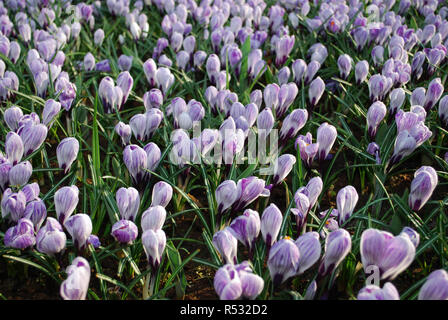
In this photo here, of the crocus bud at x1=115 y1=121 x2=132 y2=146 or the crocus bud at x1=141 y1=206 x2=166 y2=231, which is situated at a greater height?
the crocus bud at x1=141 y1=206 x2=166 y2=231

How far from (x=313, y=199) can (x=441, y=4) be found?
12.5ft

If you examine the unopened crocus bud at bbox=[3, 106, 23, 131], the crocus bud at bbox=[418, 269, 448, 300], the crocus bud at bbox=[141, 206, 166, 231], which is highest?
the crocus bud at bbox=[418, 269, 448, 300]

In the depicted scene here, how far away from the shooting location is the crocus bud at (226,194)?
1678 millimetres

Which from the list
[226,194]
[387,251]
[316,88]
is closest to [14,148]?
[226,194]

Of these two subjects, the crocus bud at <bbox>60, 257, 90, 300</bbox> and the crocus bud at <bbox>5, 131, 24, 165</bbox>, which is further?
the crocus bud at <bbox>5, 131, 24, 165</bbox>

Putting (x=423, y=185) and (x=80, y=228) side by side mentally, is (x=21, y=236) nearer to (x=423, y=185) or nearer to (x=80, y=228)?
(x=80, y=228)

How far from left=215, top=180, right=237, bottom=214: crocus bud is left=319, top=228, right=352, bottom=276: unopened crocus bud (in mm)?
420

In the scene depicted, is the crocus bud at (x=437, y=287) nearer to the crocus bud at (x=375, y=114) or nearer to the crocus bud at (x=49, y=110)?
the crocus bud at (x=375, y=114)

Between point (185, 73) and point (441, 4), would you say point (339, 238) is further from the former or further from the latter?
point (441, 4)

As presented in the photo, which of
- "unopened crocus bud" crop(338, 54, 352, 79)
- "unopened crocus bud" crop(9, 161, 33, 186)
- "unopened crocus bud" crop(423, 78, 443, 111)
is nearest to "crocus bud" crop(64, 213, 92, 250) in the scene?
"unopened crocus bud" crop(9, 161, 33, 186)

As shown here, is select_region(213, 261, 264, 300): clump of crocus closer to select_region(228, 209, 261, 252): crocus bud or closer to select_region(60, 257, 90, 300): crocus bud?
select_region(228, 209, 261, 252): crocus bud

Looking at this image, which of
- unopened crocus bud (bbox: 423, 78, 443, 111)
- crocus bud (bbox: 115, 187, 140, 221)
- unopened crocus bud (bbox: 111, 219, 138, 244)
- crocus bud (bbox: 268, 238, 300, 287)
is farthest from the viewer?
unopened crocus bud (bbox: 423, 78, 443, 111)

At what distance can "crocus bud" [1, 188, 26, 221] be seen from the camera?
1626mm
